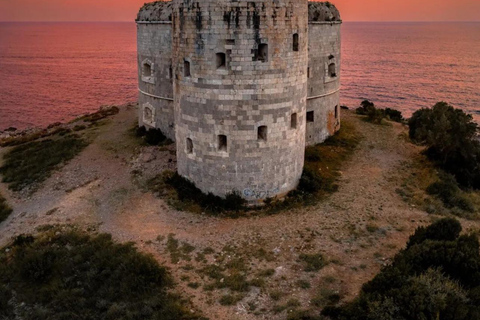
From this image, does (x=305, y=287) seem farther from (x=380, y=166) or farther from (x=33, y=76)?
(x=33, y=76)

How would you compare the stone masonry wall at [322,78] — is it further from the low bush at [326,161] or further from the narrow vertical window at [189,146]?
the narrow vertical window at [189,146]

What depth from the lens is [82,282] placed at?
48.6 ft

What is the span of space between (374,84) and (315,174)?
51453mm

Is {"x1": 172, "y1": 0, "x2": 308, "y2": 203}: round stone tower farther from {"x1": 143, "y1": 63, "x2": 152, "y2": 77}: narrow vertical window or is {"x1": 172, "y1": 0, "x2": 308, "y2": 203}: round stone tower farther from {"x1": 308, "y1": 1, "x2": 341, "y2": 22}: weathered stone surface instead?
{"x1": 143, "y1": 63, "x2": 152, "y2": 77}: narrow vertical window

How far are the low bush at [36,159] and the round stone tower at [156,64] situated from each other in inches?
213

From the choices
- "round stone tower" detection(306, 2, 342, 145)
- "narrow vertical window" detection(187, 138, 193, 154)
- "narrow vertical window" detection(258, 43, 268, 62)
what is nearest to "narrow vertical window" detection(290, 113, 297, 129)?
"narrow vertical window" detection(258, 43, 268, 62)

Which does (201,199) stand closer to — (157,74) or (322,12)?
(157,74)

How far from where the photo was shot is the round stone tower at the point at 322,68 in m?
26.2

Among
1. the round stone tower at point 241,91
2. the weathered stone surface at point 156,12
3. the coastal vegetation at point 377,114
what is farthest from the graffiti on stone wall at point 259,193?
the coastal vegetation at point 377,114

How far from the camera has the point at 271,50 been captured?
17500mm

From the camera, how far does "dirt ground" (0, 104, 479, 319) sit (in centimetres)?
1362

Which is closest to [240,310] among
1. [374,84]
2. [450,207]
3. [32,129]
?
[450,207]

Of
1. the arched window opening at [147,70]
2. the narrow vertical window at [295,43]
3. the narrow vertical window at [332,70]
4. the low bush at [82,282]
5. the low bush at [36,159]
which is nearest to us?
the low bush at [82,282]

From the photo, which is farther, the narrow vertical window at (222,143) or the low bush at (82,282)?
the narrow vertical window at (222,143)
